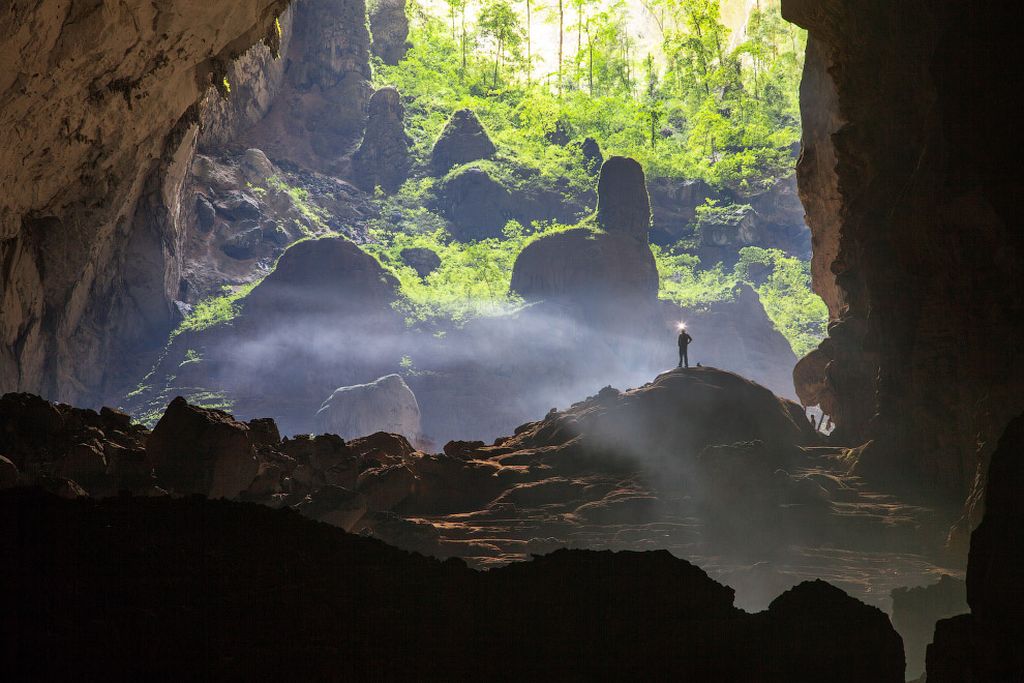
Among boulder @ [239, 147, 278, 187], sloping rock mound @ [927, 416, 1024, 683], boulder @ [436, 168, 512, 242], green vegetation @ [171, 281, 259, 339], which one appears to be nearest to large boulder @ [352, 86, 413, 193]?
boulder @ [436, 168, 512, 242]

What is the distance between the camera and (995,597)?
5.29 meters

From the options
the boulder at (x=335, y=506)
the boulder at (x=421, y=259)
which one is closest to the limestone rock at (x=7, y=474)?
the boulder at (x=335, y=506)

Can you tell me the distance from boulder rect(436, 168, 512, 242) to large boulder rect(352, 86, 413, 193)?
475 centimetres

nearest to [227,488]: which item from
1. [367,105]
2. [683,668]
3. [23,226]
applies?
[683,668]

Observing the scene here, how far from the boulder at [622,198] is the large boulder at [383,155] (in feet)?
62.9

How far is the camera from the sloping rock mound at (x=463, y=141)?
56.1 m

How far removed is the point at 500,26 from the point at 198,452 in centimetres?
5974

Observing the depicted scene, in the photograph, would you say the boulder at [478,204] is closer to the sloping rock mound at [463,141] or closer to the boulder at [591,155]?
the sloping rock mound at [463,141]

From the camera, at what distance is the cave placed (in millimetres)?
5371

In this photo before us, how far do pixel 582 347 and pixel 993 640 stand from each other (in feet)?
114

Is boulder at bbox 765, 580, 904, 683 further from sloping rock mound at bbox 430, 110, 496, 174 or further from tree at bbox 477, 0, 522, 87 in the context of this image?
tree at bbox 477, 0, 522, 87

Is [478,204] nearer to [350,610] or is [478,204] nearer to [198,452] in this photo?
[198,452]

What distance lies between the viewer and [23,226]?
1614 cm

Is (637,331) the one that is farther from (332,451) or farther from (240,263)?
(332,451)
